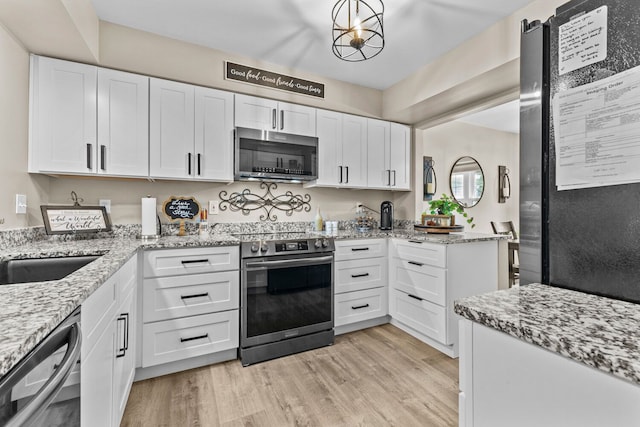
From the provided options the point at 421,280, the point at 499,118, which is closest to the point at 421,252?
the point at 421,280

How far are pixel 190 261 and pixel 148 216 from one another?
58 centimetres

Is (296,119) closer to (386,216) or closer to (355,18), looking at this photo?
(355,18)

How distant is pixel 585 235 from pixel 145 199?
8.50ft

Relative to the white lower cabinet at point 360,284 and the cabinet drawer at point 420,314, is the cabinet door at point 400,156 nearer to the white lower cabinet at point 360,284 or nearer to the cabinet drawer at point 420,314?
the white lower cabinet at point 360,284

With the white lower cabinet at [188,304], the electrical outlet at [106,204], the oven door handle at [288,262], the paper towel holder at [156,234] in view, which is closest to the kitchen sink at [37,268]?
the white lower cabinet at [188,304]

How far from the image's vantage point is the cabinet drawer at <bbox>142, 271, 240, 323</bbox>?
6.62ft

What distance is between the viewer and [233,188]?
2918 millimetres

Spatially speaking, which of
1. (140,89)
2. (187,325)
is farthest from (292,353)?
(140,89)

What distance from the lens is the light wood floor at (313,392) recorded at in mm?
1672

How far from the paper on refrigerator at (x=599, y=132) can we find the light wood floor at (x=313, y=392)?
1.48m

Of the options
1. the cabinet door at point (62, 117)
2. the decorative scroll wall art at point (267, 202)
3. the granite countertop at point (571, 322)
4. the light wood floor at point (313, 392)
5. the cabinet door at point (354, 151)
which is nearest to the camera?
the granite countertop at point (571, 322)

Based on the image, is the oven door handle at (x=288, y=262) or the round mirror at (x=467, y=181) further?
the round mirror at (x=467, y=181)

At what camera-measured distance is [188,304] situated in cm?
211

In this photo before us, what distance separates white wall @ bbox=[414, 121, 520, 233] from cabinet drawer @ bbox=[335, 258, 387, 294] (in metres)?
1.81
